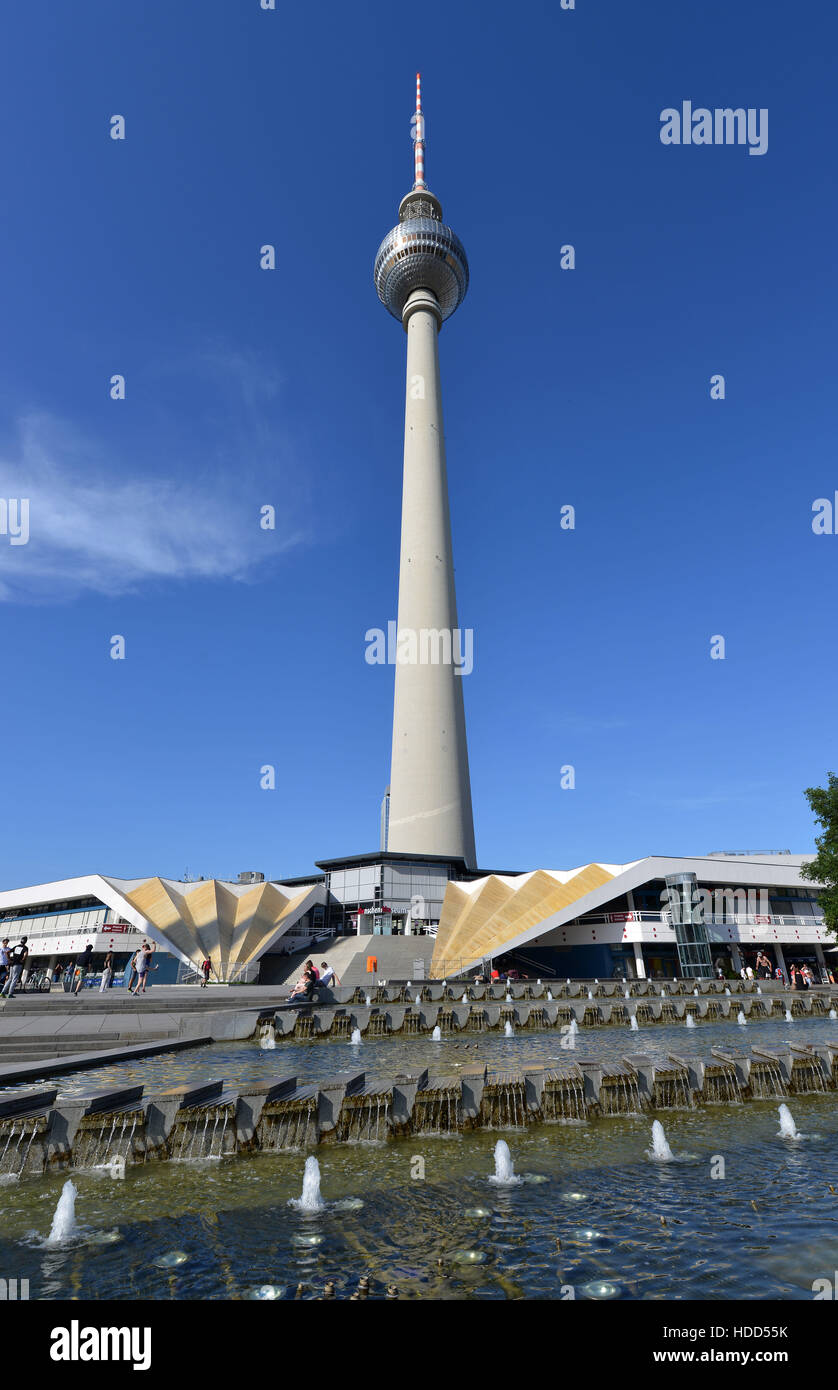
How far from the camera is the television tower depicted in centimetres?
5528

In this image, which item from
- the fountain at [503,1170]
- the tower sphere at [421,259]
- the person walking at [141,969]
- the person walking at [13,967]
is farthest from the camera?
the tower sphere at [421,259]

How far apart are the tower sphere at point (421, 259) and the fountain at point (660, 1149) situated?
266 ft

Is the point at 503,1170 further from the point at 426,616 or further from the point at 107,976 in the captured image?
the point at 426,616

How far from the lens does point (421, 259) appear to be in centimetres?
7238

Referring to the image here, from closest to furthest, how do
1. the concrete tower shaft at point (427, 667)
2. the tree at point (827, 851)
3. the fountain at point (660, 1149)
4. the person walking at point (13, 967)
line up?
the fountain at point (660, 1149) → the person walking at point (13, 967) → the tree at point (827, 851) → the concrete tower shaft at point (427, 667)

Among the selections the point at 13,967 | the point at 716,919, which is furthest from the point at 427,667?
the point at 13,967

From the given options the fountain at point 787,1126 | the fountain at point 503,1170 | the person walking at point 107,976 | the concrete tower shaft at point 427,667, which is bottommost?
the person walking at point 107,976

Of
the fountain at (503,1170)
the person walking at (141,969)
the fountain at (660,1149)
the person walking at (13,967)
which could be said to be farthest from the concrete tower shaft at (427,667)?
the fountain at (503,1170)

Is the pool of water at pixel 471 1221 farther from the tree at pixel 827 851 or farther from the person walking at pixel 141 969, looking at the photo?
the tree at pixel 827 851

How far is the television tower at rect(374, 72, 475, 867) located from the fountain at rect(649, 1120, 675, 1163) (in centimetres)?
A: 4585

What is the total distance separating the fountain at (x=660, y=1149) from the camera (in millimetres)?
7602

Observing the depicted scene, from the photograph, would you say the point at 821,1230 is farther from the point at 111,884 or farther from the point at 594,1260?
the point at 111,884

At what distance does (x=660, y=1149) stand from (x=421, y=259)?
8143 centimetres

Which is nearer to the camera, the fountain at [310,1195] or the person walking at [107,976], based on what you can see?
the fountain at [310,1195]
